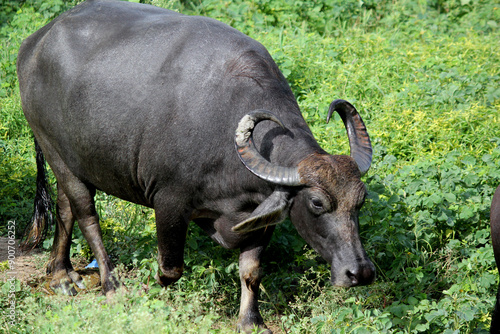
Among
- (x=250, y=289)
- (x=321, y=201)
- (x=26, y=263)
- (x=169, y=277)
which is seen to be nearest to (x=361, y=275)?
(x=321, y=201)

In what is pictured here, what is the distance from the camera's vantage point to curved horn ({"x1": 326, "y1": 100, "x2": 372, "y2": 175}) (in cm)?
390

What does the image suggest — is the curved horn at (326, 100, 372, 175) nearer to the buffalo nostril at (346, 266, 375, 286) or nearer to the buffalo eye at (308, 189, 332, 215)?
the buffalo eye at (308, 189, 332, 215)

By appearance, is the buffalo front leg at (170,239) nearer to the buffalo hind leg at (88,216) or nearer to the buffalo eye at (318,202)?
the buffalo hind leg at (88,216)

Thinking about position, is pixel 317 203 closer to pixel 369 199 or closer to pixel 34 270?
pixel 369 199

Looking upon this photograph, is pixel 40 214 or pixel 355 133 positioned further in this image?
pixel 40 214

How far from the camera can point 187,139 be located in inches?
157

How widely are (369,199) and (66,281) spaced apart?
7.79ft

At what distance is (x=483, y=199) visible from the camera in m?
4.73

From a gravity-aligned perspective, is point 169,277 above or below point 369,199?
below

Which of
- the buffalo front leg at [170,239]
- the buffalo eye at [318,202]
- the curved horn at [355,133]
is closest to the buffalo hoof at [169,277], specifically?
the buffalo front leg at [170,239]

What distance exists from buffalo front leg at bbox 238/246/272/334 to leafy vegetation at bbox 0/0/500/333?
0.73ft

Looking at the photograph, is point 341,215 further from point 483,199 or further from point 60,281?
point 60,281

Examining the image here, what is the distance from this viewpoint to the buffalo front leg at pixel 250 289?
423 cm

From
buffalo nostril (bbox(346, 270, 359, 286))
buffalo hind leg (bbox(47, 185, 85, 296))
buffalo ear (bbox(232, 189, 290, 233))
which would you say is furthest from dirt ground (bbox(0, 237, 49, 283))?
buffalo nostril (bbox(346, 270, 359, 286))
